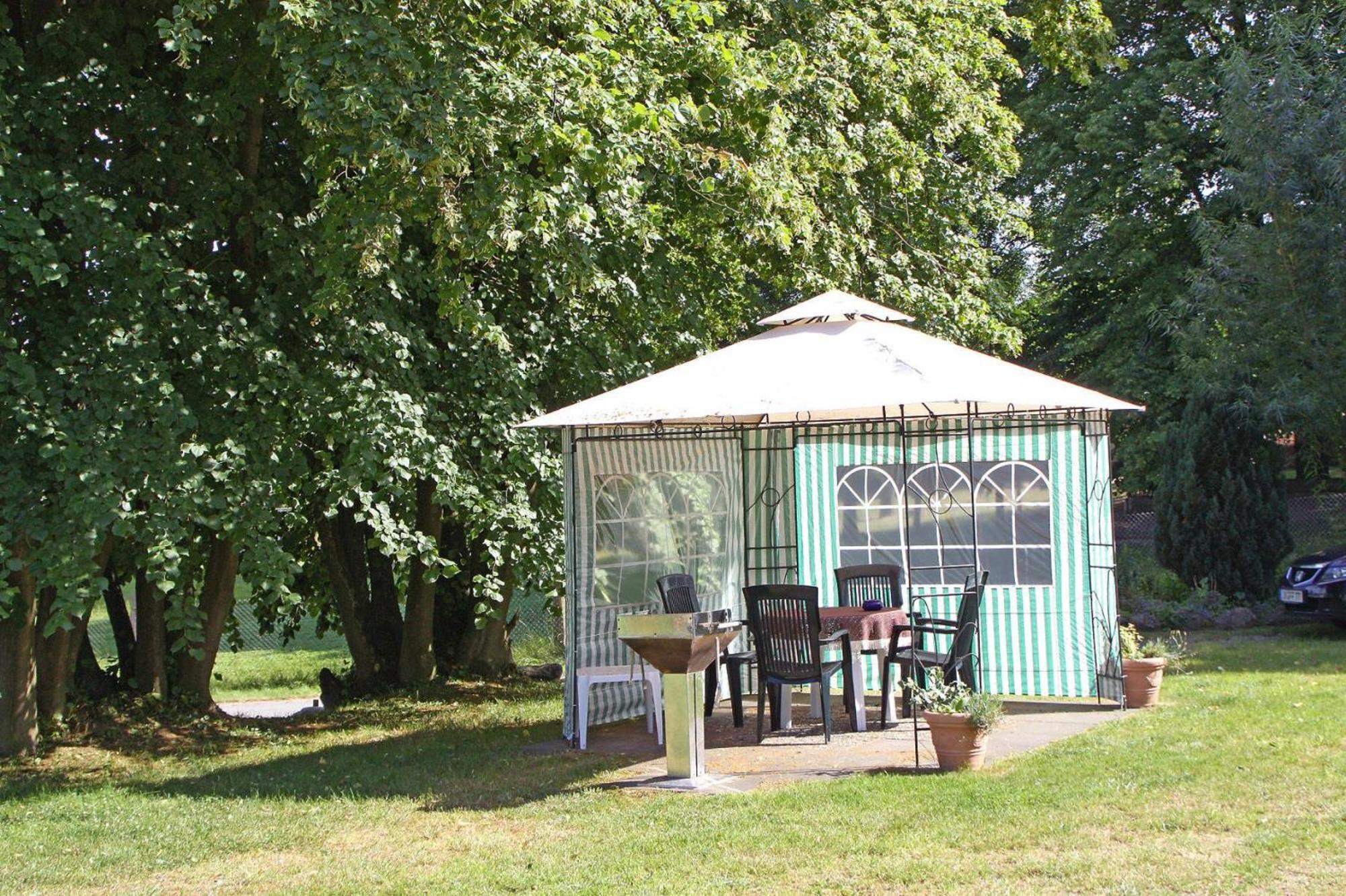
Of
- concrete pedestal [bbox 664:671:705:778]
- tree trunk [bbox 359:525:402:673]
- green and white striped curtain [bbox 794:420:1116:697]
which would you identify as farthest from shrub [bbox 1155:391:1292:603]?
concrete pedestal [bbox 664:671:705:778]

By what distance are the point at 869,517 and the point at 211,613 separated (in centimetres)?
533

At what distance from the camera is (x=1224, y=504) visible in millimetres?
15539

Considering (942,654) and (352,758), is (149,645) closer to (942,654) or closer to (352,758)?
(352,758)

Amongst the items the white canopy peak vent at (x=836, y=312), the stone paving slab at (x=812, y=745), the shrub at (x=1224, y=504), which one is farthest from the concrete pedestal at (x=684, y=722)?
the shrub at (x=1224, y=504)

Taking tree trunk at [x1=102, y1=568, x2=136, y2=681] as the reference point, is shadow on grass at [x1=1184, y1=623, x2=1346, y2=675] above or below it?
below

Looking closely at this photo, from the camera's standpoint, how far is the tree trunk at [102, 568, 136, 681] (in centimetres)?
1104

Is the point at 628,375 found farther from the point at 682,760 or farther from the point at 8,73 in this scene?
the point at 8,73

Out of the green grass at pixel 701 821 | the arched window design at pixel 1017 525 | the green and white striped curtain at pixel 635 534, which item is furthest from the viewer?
the arched window design at pixel 1017 525

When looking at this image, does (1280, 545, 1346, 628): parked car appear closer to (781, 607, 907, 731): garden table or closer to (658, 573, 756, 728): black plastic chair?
(781, 607, 907, 731): garden table

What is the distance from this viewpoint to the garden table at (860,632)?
8875 mm

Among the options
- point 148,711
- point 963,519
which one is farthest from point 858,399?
point 148,711

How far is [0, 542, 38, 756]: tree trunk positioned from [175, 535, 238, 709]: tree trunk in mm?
1444

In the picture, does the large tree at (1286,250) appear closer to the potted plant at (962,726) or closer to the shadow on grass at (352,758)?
the potted plant at (962,726)

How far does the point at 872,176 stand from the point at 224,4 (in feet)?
19.3
